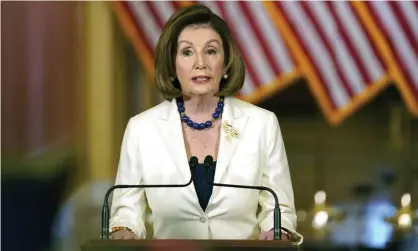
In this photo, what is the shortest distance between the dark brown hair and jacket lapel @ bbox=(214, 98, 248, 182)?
2.3 inches

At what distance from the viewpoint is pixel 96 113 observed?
330 cm

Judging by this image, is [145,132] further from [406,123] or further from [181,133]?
[406,123]

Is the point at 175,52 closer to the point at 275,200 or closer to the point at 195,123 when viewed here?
the point at 195,123

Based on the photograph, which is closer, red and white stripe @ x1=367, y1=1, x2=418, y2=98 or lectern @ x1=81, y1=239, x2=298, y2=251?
lectern @ x1=81, y1=239, x2=298, y2=251

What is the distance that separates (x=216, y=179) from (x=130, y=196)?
0.27m

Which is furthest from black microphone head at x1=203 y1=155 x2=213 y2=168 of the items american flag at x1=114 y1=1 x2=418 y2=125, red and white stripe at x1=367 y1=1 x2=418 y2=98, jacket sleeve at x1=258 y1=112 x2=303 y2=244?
red and white stripe at x1=367 y1=1 x2=418 y2=98

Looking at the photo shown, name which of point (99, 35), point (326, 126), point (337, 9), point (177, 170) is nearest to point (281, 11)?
point (337, 9)

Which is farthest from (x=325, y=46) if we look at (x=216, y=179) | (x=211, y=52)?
(x=216, y=179)

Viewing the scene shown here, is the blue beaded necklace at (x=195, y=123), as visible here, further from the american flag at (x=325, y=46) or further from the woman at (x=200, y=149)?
the american flag at (x=325, y=46)

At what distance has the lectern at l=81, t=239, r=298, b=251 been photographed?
1826 millimetres

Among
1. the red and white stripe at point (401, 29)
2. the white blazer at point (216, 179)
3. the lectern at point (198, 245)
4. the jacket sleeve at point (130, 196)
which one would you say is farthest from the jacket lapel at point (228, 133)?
the red and white stripe at point (401, 29)

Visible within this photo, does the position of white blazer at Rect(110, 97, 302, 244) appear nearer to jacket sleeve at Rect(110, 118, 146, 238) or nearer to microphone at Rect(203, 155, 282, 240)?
jacket sleeve at Rect(110, 118, 146, 238)

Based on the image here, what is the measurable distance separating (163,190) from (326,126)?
1.14 meters

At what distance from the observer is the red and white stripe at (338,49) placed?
10.9 feet
